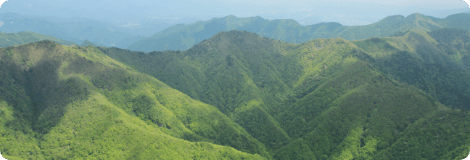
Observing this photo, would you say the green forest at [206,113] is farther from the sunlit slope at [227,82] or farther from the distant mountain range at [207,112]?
the sunlit slope at [227,82]

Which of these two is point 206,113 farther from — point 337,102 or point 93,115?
point 337,102

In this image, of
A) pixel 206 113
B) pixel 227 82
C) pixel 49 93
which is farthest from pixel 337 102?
pixel 49 93

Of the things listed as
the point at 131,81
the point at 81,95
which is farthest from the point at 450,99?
the point at 81,95

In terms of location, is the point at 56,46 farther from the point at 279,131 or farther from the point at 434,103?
the point at 434,103

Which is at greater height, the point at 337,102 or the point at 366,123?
the point at 337,102

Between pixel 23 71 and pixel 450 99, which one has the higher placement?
pixel 23 71
